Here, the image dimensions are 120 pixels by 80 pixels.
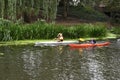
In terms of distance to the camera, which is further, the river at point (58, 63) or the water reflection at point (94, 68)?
the river at point (58, 63)

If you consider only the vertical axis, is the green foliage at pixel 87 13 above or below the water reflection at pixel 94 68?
above

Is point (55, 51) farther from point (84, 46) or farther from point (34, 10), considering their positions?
point (34, 10)

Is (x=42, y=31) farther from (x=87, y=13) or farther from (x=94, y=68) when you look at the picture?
(x=87, y=13)

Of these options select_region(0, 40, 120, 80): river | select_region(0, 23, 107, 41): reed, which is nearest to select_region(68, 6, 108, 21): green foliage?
select_region(0, 23, 107, 41): reed

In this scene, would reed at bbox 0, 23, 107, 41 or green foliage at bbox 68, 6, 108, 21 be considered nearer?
reed at bbox 0, 23, 107, 41

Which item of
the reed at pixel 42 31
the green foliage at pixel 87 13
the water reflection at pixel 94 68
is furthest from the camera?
the green foliage at pixel 87 13

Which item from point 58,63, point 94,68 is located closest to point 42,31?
point 58,63

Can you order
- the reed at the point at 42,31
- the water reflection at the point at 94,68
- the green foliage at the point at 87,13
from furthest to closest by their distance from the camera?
the green foliage at the point at 87,13, the reed at the point at 42,31, the water reflection at the point at 94,68

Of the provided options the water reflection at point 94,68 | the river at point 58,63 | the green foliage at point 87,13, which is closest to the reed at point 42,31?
the river at point 58,63

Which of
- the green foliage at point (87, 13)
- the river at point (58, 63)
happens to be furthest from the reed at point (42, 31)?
the green foliage at point (87, 13)

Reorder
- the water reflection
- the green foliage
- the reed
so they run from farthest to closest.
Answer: the green foliage, the reed, the water reflection

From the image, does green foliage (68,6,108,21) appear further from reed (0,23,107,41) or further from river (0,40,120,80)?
river (0,40,120,80)

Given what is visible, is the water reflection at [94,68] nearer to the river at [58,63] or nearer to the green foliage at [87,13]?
the river at [58,63]

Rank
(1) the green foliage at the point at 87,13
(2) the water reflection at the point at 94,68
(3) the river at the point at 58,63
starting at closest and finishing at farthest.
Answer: (2) the water reflection at the point at 94,68
(3) the river at the point at 58,63
(1) the green foliage at the point at 87,13
